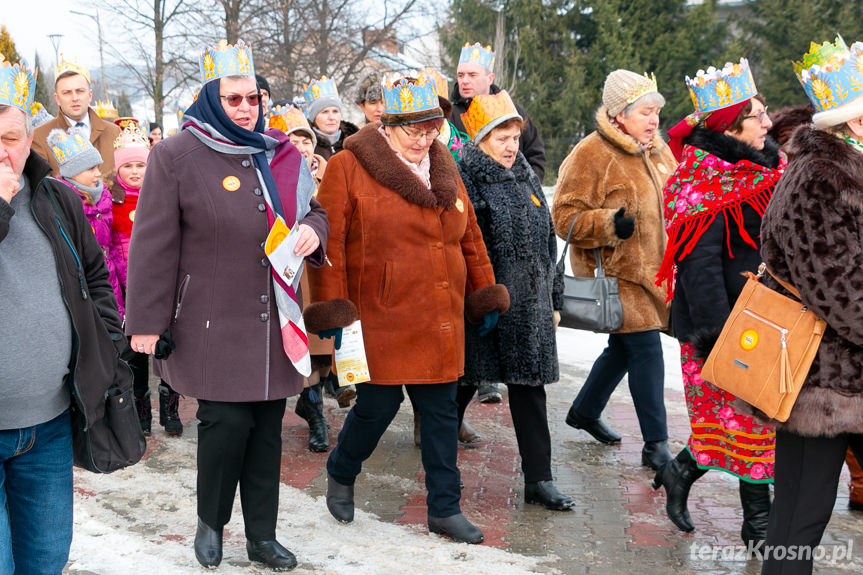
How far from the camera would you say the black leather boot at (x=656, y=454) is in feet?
18.3

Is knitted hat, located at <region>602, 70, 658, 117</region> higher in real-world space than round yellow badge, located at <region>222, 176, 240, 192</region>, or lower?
higher

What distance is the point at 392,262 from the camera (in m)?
4.50

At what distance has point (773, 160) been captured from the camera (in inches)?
171

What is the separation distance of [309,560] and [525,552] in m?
1.00

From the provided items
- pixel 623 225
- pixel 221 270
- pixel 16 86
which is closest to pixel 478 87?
pixel 623 225

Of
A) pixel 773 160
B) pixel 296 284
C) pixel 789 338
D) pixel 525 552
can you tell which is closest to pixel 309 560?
pixel 525 552

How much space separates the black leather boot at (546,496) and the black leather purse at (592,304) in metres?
0.99

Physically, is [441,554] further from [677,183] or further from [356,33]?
[356,33]

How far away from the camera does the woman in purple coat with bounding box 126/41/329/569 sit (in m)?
3.85

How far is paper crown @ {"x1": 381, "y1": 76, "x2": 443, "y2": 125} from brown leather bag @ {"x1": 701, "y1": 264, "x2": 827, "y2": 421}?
1.80m

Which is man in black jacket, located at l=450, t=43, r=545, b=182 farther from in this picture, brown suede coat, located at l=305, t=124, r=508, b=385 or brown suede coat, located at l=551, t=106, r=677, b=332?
brown suede coat, located at l=305, t=124, r=508, b=385

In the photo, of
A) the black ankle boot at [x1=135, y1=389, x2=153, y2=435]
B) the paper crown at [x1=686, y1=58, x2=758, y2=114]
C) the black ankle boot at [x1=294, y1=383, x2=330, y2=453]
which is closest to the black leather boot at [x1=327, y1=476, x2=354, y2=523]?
the black ankle boot at [x1=294, y1=383, x2=330, y2=453]

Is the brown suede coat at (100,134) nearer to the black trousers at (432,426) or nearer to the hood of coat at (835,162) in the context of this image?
the black trousers at (432,426)

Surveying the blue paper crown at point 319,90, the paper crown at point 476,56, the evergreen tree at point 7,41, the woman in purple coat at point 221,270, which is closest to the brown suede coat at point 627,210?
the paper crown at point 476,56
